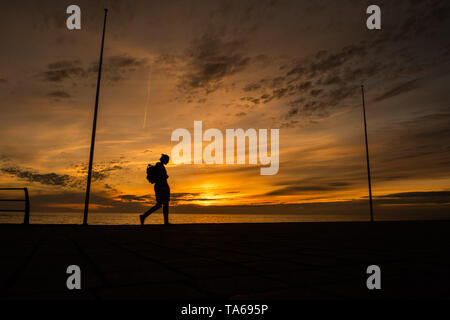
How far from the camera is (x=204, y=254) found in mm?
4125

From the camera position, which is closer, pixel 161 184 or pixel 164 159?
pixel 161 184

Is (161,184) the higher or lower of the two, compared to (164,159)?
lower

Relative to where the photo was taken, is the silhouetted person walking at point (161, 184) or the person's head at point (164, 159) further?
the person's head at point (164, 159)

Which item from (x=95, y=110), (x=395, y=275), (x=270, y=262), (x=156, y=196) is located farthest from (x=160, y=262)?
(x=95, y=110)

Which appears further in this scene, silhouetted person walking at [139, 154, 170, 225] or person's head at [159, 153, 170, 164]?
person's head at [159, 153, 170, 164]

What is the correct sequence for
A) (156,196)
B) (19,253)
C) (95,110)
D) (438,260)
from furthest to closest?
(95,110) → (156,196) → (19,253) → (438,260)

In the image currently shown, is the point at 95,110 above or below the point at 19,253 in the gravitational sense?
above

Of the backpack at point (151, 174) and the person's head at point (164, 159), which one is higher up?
the person's head at point (164, 159)

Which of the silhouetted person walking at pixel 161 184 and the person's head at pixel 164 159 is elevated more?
the person's head at pixel 164 159

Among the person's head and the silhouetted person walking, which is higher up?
the person's head

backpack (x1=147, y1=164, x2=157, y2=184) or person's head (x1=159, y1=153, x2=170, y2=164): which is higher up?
person's head (x1=159, y1=153, x2=170, y2=164)
